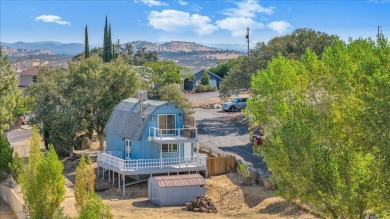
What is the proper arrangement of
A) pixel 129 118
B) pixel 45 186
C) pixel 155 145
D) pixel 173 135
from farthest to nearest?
1. pixel 129 118
2. pixel 173 135
3. pixel 155 145
4. pixel 45 186

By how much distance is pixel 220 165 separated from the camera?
4750 cm

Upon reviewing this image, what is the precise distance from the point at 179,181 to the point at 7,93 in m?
19.0

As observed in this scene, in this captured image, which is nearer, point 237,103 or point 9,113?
point 9,113

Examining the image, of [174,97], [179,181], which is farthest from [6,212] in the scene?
[174,97]

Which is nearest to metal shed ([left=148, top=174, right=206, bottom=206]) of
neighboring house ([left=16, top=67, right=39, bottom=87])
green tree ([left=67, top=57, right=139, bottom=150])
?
green tree ([left=67, top=57, right=139, bottom=150])

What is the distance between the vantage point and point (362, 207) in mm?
21703

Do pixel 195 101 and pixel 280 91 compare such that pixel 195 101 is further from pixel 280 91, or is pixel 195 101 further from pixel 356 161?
pixel 356 161

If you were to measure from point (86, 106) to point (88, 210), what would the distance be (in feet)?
112

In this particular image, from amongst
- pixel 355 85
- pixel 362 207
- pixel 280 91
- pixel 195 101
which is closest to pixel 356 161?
pixel 362 207

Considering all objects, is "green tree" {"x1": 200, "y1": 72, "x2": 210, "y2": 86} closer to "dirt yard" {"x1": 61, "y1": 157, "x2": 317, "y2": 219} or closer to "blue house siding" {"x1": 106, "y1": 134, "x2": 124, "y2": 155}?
"blue house siding" {"x1": 106, "y1": 134, "x2": 124, "y2": 155}

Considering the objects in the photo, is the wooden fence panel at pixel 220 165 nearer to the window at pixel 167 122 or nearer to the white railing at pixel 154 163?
the white railing at pixel 154 163

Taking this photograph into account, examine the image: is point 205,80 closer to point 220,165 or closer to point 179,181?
point 220,165

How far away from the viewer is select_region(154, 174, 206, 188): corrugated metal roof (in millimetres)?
40906

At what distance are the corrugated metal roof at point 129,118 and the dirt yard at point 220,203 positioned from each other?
14.5 feet
